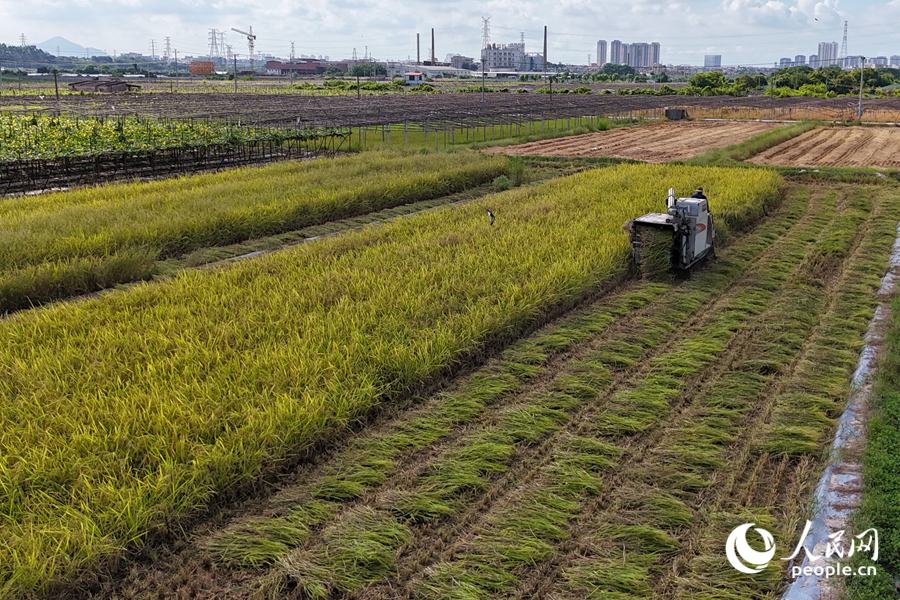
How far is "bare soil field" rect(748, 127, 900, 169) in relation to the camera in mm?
22469

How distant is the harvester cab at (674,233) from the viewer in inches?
368

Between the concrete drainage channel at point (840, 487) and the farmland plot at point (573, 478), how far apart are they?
0.35 ft

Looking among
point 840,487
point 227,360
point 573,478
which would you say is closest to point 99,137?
point 227,360

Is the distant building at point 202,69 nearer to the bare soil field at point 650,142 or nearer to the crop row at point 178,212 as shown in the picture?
the bare soil field at point 650,142

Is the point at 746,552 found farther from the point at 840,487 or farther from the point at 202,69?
the point at 202,69

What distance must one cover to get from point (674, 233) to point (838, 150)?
781 inches

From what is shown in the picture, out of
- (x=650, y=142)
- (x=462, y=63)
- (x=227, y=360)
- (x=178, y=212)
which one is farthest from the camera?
(x=462, y=63)

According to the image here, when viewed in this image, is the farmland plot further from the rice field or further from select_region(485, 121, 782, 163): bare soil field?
select_region(485, 121, 782, 163): bare soil field

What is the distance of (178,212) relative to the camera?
40.9 ft

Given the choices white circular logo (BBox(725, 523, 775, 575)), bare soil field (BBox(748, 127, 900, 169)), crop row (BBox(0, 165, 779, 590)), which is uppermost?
bare soil field (BBox(748, 127, 900, 169))

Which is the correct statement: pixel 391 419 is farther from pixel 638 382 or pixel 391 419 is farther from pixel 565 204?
pixel 565 204

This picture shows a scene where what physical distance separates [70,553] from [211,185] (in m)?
12.7

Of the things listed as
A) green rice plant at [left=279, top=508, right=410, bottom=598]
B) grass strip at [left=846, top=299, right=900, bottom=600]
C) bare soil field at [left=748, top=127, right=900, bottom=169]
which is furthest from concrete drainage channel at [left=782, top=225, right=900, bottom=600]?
bare soil field at [left=748, top=127, right=900, bottom=169]

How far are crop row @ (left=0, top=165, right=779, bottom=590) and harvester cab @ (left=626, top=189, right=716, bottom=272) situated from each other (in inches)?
13.4
